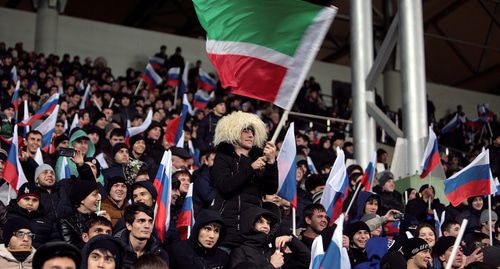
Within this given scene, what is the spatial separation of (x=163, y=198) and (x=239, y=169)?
1.30 m

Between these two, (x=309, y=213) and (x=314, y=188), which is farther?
(x=314, y=188)

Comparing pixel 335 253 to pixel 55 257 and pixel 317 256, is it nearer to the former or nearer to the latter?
pixel 317 256

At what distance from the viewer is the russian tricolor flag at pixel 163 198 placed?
775 centimetres

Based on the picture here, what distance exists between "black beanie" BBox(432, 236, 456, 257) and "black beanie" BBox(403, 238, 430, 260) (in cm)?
51

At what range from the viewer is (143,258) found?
223 inches

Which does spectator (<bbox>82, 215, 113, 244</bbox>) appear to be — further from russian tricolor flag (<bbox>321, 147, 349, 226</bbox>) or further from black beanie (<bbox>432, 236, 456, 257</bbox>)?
black beanie (<bbox>432, 236, 456, 257</bbox>)

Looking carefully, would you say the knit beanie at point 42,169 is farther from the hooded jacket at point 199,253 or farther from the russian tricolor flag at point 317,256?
the russian tricolor flag at point 317,256

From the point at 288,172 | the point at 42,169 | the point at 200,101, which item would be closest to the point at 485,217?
the point at 288,172

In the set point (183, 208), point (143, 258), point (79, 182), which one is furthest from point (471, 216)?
point (143, 258)

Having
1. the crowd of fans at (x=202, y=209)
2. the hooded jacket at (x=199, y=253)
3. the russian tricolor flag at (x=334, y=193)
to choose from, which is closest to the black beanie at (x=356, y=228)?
the crowd of fans at (x=202, y=209)

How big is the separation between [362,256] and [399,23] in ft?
22.6

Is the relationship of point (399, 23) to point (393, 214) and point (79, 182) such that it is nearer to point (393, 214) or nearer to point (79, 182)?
point (393, 214)

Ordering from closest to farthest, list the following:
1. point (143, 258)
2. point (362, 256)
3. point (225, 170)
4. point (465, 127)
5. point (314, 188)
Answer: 1. point (143, 258)
2. point (225, 170)
3. point (362, 256)
4. point (314, 188)
5. point (465, 127)

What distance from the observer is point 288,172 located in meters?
8.73
